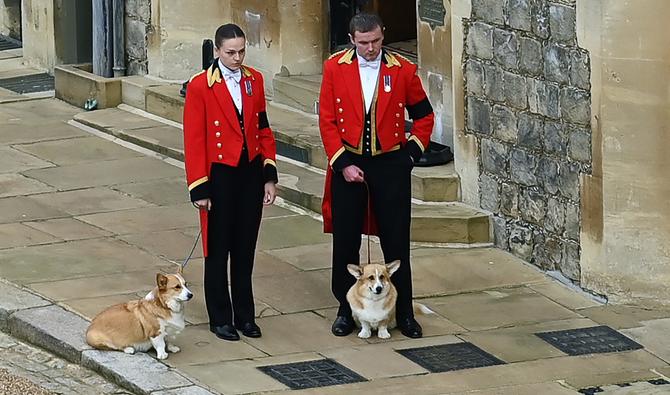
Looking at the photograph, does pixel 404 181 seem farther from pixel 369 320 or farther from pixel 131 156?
pixel 131 156

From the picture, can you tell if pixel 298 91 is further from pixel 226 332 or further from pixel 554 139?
pixel 226 332

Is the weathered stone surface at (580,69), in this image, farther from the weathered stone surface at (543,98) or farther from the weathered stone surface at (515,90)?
the weathered stone surface at (515,90)

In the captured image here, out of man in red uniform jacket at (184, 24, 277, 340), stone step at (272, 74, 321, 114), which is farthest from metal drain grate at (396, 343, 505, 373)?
stone step at (272, 74, 321, 114)

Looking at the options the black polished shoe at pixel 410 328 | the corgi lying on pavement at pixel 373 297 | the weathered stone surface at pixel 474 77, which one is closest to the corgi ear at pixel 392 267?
the corgi lying on pavement at pixel 373 297

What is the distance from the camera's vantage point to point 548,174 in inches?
439

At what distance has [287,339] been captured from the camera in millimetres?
9883

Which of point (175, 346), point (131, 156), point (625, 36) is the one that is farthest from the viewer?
point (131, 156)

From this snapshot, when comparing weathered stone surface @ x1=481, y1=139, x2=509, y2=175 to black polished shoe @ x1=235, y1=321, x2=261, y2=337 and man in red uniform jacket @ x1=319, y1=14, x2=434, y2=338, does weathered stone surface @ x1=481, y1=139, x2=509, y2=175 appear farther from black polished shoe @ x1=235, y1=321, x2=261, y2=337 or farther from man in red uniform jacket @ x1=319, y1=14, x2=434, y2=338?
black polished shoe @ x1=235, y1=321, x2=261, y2=337

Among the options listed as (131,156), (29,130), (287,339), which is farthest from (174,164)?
(287,339)

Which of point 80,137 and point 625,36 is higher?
point 625,36

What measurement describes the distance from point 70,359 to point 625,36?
376cm

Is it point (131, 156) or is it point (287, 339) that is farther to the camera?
point (131, 156)

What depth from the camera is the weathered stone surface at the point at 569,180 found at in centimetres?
1088

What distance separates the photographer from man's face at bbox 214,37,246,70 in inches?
372
